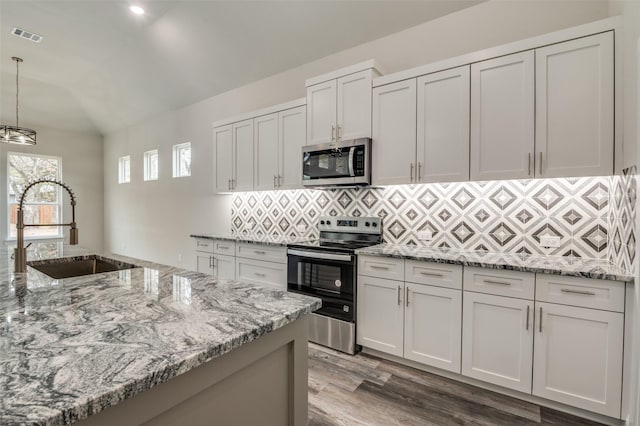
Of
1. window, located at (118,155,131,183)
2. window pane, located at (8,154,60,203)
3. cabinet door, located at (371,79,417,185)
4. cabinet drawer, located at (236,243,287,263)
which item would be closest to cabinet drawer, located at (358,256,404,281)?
cabinet door, located at (371,79,417,185)

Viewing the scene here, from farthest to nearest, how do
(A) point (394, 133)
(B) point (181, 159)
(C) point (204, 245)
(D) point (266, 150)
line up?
(B) point (181, 159), (C) point (204, 245), (D) point (266, 150), (A) point (394, 133)

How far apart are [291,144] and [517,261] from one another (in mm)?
2445

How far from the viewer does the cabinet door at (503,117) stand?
2215 mm

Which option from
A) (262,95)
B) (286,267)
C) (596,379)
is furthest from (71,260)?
(596,379)

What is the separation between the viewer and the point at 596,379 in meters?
1.81

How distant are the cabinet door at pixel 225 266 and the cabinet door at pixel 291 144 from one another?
42.5 inches

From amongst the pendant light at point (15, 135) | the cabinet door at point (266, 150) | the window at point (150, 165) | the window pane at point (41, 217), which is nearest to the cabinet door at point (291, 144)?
the cabinet door at point (266, 150)

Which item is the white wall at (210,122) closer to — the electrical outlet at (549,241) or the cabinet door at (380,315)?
the electrical outlet at (549,241)

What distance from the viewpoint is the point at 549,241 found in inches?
92.3

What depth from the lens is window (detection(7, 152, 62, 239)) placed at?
5.86m

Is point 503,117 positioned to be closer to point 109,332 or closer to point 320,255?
point 320,255

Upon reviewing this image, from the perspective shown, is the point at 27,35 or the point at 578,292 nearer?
the point at 578,292

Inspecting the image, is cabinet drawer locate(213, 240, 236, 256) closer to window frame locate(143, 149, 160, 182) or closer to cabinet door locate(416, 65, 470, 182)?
cabinet door locate(416, 65, 470, 182)

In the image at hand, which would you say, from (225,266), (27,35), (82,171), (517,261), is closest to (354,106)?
(517,261)
